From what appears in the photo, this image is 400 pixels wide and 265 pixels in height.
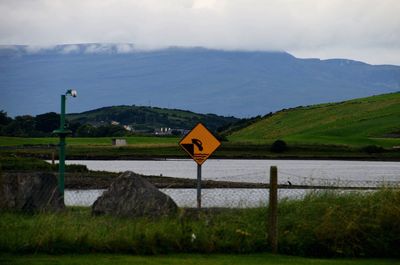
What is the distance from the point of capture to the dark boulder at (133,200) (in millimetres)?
19781

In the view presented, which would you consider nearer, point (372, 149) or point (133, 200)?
point (133, 200)

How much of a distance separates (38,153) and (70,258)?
85.1 metres

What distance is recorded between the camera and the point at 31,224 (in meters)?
17.8

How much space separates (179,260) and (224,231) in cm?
175

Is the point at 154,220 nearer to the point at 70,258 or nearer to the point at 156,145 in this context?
the point at 70,258

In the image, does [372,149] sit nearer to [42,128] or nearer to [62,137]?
[42,128]

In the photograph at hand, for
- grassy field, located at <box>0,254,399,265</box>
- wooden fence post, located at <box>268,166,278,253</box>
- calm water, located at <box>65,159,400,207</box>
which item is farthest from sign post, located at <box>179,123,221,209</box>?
grassy field, located at <box>0,254,399,265</box>

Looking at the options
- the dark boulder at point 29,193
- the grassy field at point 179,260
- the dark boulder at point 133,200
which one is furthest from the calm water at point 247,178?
the dark boulder at point 29,193

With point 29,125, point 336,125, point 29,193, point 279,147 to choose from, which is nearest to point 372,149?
point 279,147

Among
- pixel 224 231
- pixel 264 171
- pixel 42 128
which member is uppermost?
pixel 42 128

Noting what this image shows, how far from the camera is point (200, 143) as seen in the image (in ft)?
74.2

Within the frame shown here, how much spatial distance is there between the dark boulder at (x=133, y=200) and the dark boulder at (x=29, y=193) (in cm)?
140

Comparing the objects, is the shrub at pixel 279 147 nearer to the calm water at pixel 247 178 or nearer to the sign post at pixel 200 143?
the calm water at pixel 247 178

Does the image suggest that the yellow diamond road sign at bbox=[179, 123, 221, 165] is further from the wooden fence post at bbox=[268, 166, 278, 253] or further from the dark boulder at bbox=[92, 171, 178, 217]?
the wooden fence post at bbox=[268, 166, 278, 253]
